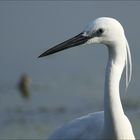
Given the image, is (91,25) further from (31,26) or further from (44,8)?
(44,8)

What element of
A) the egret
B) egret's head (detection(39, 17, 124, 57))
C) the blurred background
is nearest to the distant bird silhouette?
the blurred background

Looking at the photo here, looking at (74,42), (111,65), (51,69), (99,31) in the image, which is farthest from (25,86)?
(99,31)

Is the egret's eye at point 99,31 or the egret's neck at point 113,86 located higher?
the egret's eye at point 99,31

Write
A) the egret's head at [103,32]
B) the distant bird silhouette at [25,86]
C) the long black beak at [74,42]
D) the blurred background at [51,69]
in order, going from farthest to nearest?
the distant bird silhouette at [25,86] → the blurred background at [51,69] → the long black beak at [74,42] → the egret's head at [103,32]

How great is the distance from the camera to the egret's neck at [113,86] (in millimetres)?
5914

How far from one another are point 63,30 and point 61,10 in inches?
47.8

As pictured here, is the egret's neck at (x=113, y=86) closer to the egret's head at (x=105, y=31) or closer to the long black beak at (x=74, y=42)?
the egret's head at (x=105, y=31)

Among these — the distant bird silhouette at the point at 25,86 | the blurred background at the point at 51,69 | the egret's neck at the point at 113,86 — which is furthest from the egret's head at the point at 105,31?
the distant bird silhouette at the point at 25,86

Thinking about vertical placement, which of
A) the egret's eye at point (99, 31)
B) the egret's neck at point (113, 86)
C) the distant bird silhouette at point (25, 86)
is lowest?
the distant bird silhouette at point (25, 86)

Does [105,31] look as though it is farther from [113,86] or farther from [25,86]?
[25,86]

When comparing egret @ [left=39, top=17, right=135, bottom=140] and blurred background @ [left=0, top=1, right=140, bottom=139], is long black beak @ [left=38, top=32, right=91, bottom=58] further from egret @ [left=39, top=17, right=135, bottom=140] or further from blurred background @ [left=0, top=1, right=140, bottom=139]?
blurred background @ [left=0, top=1, right=140, bottom=139]

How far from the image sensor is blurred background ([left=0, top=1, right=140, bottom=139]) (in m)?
10.1

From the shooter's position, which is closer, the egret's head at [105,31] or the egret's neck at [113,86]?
the egret's head at [105,31]

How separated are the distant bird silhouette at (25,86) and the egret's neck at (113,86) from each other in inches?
197
